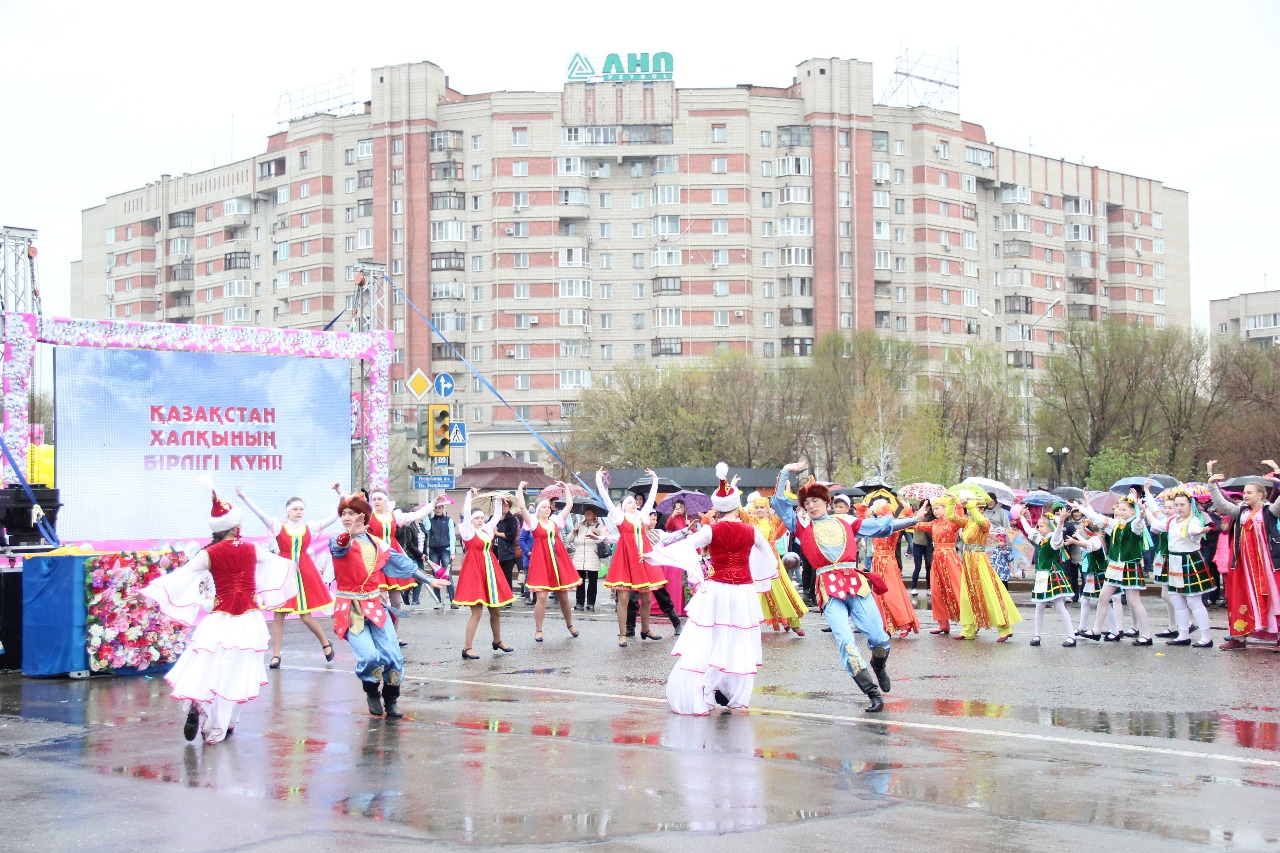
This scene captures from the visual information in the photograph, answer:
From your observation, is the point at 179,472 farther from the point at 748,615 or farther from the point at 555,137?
the point at 555,137

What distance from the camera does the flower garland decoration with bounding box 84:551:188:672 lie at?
14.3m

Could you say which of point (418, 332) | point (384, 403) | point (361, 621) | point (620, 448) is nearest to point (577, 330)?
point (418, 332)

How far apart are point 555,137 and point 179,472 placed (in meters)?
60.0

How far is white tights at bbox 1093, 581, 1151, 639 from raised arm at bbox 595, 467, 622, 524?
5917 millimetres

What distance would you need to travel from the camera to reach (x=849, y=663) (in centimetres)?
1138

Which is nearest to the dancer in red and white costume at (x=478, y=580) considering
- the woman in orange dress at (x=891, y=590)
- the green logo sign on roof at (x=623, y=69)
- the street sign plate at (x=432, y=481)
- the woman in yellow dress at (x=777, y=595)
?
the woman in yellow dress at (x=777, y=595)

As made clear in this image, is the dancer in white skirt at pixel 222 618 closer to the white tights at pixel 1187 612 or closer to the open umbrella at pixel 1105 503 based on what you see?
the white tights at pixel 1187 612

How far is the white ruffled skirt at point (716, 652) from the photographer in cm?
1119

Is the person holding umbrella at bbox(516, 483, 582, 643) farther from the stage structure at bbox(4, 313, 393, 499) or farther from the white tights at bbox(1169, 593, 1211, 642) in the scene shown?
the stage structure at bbox(4, 313, 393, 499)

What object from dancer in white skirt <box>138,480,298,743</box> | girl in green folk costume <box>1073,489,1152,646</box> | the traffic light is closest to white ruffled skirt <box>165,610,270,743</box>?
dancer in white skirt <box>138,480,298,743</box>

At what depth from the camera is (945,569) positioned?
58.3 feet

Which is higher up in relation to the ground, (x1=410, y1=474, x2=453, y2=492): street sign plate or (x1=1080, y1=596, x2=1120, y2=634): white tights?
(x1=410, y1=474, x2=453, y2=492): street sign plate

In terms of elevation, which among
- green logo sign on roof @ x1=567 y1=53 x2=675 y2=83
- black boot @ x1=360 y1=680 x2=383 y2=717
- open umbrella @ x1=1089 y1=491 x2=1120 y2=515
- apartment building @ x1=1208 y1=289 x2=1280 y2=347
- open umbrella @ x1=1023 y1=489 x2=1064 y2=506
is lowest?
black boot @ x1=360 y1=680 x2=383 y2=717

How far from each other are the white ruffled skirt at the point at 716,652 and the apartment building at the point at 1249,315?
117 meters
